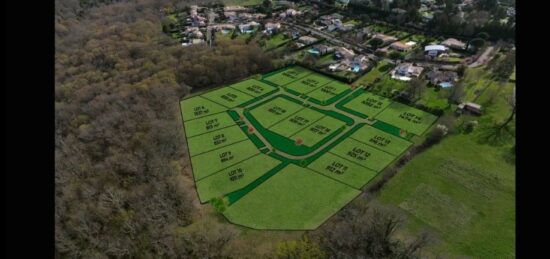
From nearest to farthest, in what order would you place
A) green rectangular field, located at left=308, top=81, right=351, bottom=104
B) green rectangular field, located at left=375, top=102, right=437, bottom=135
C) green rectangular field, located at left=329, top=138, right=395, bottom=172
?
green rectangular field, located at left=329, top=138, right=395, bottom=172, green rectangular field, located at left=375, top=102, right=437, bottom=135, green rectangular field, located at left=308, top=81, right=351, bottom=104

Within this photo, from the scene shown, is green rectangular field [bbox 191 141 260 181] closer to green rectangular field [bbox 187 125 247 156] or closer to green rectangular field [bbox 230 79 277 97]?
green rectangular field [bbox 187 125 247 156]

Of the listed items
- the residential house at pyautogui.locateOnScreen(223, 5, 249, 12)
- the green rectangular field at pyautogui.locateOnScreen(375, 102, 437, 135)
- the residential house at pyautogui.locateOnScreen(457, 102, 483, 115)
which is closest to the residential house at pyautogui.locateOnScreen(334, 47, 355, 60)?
the green rectangular field at pyautogui.locateOnScreen(375, 102, 437, 135)

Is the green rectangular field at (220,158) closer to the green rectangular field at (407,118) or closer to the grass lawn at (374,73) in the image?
the green rectangular field at (407,118)

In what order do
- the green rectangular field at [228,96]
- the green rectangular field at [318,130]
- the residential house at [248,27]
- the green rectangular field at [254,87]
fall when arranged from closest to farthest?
the green rectangular field at [318,130] → the green rectangular field at [228,96] → the green rectangular field at [254,87] → the residential house at [248,27]

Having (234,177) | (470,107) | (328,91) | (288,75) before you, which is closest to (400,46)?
(328,91)

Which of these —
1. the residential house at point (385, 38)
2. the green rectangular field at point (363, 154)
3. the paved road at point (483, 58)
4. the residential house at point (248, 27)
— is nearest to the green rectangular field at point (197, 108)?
the green rectangular field at point (363, 154)

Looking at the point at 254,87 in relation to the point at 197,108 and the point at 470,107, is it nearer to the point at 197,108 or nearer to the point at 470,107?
the point at 197,108
